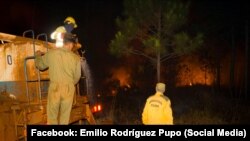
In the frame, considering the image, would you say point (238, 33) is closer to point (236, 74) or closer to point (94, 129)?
point (236, 74)

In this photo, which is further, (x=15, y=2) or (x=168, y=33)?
(x=15, y=2)

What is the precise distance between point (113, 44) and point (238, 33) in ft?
32.6

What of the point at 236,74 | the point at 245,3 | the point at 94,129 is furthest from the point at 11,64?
the point at 236,74

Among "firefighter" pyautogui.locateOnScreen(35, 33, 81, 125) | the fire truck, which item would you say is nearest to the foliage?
the fire truck

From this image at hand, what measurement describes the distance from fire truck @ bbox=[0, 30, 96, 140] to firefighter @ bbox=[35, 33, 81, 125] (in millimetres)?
633

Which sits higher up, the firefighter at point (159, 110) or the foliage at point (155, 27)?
the foliage at point (155, 27)

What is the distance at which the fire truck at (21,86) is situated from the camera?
5.70 m

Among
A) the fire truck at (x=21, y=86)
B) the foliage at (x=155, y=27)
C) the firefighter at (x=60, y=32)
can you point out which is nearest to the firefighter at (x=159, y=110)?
the fire truck at (x=21, y=86)

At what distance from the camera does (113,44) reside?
13.7 meters

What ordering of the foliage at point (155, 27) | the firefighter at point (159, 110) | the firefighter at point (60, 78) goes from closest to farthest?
the firefighter at point (60, 78), the firefighter at point (159, 110), the foliage at point (155, 27)

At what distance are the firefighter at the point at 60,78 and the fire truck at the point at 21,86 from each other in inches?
24.9

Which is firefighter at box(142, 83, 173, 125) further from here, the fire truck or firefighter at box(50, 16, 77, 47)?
firefighter at box(50, 16, 77, 47)

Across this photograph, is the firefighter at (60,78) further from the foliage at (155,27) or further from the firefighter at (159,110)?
the foliage at (155,27)

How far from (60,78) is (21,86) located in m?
1.72
